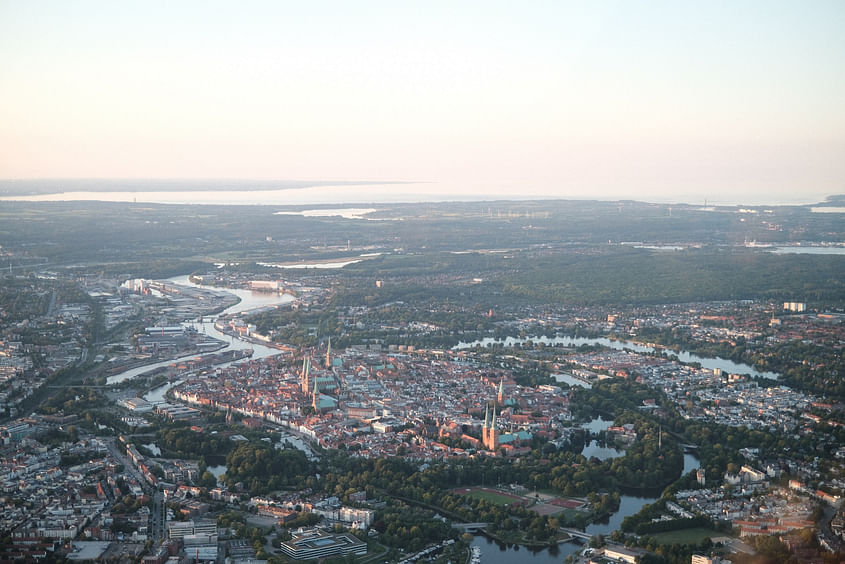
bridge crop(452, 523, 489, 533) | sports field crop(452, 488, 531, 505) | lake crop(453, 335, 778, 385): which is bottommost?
bridge crop(452, 523, 489, 533)

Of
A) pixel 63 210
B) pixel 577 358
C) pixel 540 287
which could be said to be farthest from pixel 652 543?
pixel 63 210

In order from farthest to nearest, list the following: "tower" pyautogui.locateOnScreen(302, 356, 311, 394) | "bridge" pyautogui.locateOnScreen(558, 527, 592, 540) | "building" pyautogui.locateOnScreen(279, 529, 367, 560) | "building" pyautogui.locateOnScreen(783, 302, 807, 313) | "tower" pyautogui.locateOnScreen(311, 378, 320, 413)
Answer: "building" pyautogui.locateOnScreen(783, 302, 807, 313) → "tower" pyautogui.locateOnScreen(302, 356, 311, 394) → "tower" pyautogui.locateOnScreen(311, 378, 320, 413) → "bridge" pyautogui.locateOnScreen(558, 527, 592, 540) → "building" pyautogui.locateOnScreen(279, 529, 367, 560)

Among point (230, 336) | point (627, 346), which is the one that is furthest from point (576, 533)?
point (230, 336)

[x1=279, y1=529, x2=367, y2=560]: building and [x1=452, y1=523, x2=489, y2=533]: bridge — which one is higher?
[x1=279, y1=529, x2=367, y2=560]: building

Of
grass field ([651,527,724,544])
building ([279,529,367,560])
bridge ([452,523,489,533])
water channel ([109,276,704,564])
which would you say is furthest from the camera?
bridge ([452,523,489,533])

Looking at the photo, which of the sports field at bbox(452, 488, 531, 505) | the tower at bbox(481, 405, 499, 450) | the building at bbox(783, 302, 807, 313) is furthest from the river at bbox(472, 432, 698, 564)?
the building at bbox(783, 302, 807, 313)

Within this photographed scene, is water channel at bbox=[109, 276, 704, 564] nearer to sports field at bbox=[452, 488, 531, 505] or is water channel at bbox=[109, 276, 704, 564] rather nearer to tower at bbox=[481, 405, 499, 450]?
sports field at bbox=[452, 488, 531, 505]

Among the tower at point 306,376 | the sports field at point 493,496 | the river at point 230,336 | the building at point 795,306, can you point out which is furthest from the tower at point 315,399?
the building at point 795,306

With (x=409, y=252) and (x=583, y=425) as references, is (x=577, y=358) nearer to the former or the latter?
(x=583, y=425)
